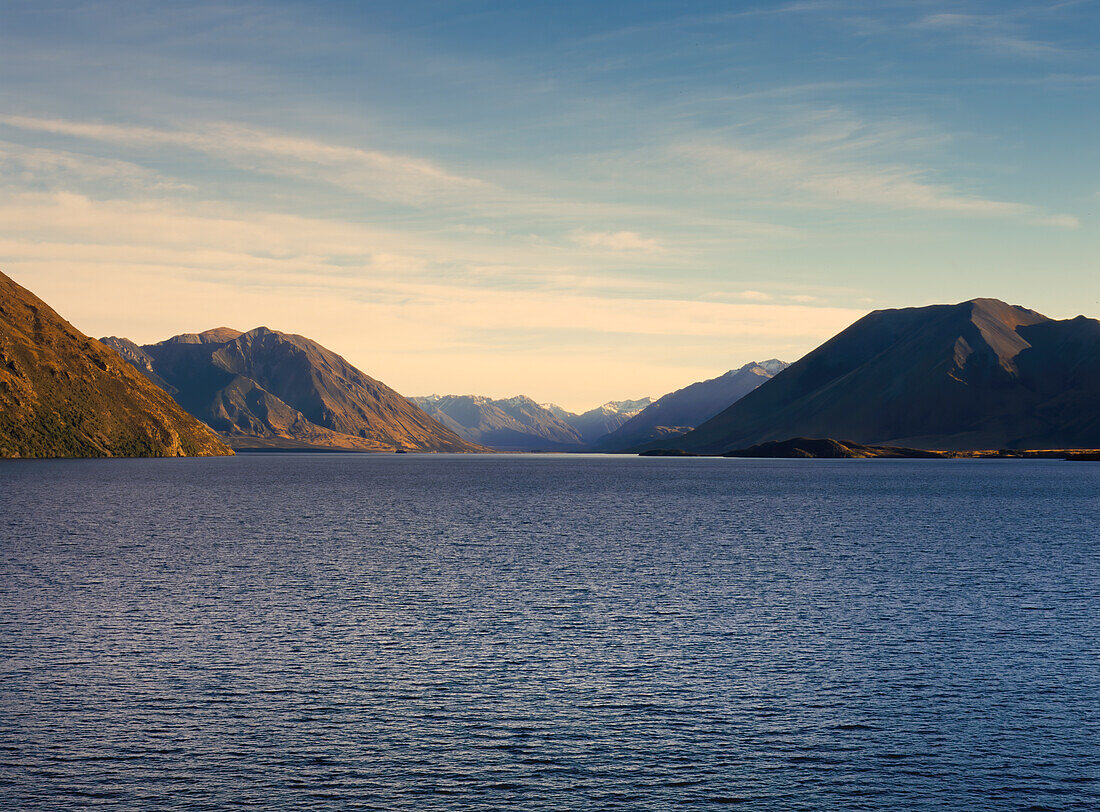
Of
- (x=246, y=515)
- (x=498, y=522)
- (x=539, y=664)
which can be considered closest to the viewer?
(x=539, y=664)

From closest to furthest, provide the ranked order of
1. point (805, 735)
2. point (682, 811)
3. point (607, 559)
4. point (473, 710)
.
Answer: point (682, 811) → point (805, 735) → point (473, 710) → point (607, 559)

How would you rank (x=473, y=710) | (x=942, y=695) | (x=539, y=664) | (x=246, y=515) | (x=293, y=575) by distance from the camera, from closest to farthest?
1. (x=473, y=710)
2. (x=942, y=695)
3. (x=539, y=664)
4. (x=293, y=575)
5. (x=246, y=515)

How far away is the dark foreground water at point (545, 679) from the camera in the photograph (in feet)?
94.1

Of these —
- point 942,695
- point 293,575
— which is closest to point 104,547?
point 293,575

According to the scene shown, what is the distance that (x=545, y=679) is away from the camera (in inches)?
1615

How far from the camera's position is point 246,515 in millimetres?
138875

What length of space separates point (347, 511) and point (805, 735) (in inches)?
4952

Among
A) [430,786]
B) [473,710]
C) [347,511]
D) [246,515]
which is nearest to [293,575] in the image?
[473,710]

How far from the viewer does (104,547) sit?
296ft

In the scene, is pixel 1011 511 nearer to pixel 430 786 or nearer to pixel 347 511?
pixel 347 511

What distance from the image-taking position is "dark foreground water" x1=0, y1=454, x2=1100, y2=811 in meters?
28.7

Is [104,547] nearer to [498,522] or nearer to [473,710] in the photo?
[498,522]

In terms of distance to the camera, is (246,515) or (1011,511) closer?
(246,515)

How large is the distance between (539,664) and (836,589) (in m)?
32.9
